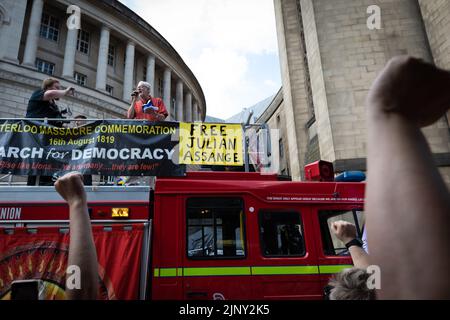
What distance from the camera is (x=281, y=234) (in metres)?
4.34

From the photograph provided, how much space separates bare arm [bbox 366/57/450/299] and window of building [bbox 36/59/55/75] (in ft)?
112

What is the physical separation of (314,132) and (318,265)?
12.6 metres

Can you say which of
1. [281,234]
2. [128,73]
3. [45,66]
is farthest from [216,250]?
[128,73]

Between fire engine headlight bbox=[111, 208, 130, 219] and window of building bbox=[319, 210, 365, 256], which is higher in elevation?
fire engine headlight bbox=[111, 208, 130, 219]

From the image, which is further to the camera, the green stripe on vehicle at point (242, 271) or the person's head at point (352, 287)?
the green stripe on vehicle at point (242, 271)

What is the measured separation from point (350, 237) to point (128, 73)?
118ft

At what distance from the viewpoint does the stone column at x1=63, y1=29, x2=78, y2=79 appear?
28.1 m

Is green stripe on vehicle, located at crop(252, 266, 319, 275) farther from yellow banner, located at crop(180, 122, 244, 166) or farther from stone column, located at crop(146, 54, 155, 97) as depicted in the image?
stone column, located at crop(146, 54, 155, 97)

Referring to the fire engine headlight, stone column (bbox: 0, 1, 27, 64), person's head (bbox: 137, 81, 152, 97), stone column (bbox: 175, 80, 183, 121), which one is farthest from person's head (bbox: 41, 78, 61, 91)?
stone column (bbox: 175, 80, 183, 121)

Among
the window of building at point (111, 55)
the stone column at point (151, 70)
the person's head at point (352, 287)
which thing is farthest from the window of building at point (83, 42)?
the person's head at point (352, 287)

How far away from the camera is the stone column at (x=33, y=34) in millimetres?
25689

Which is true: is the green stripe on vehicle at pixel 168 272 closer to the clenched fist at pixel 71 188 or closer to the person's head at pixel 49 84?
the clenched fist at pixel 71 188

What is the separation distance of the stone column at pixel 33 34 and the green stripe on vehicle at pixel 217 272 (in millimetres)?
27694
